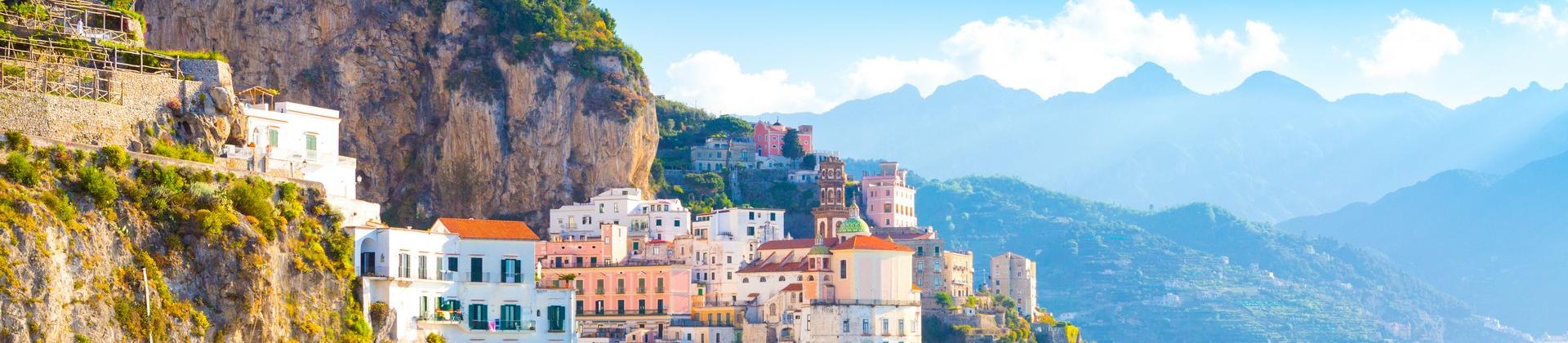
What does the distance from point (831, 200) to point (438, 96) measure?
3036cm

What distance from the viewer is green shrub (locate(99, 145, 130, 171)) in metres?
57.4

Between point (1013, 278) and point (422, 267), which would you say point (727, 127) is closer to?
point (1013, 278)

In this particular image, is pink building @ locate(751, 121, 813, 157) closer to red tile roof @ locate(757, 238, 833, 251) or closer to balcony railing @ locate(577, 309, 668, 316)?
red tile roof @ locate(757, 238, 833, 251)

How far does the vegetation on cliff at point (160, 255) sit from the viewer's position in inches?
2071

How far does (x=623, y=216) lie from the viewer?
12344cm

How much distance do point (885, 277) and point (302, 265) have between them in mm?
48943

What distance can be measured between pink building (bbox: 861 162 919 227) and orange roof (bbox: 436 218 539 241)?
248 ft

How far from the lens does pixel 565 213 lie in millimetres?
123000

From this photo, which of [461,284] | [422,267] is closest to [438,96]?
[461,284]

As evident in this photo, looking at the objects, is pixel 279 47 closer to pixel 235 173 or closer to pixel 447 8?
pixel 447 8

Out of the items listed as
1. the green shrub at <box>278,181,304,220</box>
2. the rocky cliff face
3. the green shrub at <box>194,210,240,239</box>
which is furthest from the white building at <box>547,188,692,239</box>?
the green shrub at <box>194,210,240,239</box>

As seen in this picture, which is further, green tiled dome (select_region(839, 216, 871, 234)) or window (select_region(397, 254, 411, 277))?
green tiled dome (select_region(839, 216, 871, 234))

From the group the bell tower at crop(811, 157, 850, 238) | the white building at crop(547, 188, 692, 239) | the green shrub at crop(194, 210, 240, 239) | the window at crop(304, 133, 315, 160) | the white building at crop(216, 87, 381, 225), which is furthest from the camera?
the bell tower at crop(811, 157, 850, 238)

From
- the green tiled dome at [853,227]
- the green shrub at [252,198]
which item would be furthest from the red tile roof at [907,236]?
the green shrub at [252,198]
